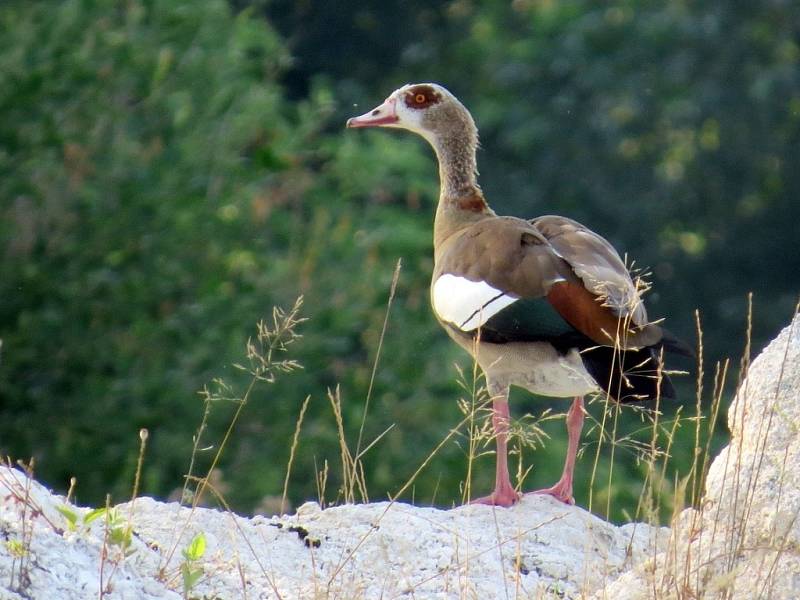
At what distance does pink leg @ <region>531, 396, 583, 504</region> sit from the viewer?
620cm

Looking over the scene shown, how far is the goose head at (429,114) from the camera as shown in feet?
26.2

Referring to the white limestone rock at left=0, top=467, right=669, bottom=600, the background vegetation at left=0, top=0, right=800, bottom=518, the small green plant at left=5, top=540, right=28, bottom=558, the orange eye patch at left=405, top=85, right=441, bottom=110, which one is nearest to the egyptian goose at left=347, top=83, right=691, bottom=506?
the white limestone rock at left=0, top=467, right=669, bottom=600

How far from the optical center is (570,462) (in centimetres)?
632

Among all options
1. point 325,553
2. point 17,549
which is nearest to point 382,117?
point 325,553

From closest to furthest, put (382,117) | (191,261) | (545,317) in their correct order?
(545,317) → (382,117) → (191,261)

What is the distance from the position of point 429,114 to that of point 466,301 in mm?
1848

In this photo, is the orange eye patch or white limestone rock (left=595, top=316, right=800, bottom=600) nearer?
white limestone rock (left=595, top=316, right=800, bottom=600)

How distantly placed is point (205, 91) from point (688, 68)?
6.95 m

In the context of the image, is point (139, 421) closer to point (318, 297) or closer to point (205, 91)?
point (318, 297)

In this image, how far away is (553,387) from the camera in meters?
6.23

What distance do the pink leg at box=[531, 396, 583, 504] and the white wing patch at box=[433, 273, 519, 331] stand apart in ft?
1.53

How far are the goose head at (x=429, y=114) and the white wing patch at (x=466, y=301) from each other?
1.44 metres

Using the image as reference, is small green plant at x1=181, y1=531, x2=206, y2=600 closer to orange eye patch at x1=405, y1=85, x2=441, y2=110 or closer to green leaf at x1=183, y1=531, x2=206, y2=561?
green leaf at x1=183, y1=531, x2=206, y2=561

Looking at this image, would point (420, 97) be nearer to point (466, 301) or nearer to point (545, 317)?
point (466, 301)
